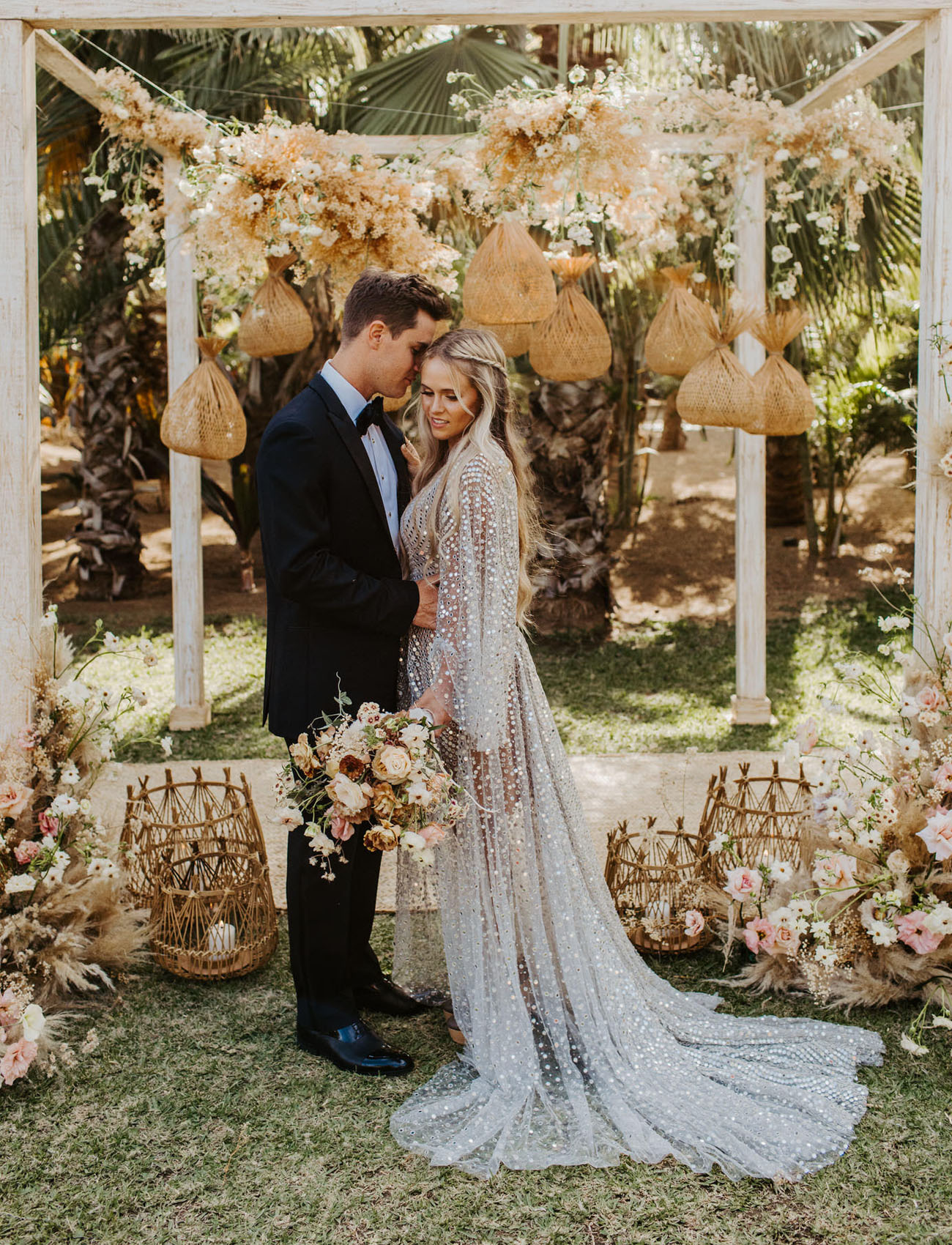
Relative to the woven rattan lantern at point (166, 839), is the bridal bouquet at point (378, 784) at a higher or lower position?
higher

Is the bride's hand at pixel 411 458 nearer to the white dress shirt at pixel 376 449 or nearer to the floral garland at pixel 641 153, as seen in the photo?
the white dress shirt at pixel 376 449

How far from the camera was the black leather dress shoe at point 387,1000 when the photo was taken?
345cm

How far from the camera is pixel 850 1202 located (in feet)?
8.30

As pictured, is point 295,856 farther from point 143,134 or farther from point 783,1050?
point 143,134

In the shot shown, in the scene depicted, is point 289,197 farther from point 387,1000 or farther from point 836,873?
point 836,873

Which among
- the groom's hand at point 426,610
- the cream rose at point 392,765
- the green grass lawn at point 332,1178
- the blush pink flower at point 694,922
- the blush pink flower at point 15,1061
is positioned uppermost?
the groom's hand at point 426,610

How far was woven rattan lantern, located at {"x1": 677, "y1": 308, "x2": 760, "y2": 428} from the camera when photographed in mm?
4973

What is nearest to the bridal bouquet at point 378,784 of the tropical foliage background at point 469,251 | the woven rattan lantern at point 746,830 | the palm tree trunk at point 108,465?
the woven rattan lantern at point 746,830

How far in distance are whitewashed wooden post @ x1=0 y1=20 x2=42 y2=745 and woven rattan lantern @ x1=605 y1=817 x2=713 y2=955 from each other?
6.29ft

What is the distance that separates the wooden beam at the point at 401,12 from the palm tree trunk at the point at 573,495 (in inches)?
196

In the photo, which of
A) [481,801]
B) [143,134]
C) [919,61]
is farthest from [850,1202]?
[919,61]

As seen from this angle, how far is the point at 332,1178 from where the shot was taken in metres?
2.64

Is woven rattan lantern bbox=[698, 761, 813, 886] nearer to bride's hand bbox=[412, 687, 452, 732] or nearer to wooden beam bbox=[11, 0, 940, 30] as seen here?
bride's hand bbox=[412, 687, 452, 732]

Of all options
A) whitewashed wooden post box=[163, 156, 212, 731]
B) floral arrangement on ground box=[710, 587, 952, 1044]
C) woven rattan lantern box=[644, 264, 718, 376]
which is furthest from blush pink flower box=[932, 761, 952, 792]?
whitewashed wooden post box=[163, 156, 212, 731]
